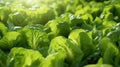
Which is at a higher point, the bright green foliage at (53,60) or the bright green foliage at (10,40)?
the bright green foliage at (53,60)

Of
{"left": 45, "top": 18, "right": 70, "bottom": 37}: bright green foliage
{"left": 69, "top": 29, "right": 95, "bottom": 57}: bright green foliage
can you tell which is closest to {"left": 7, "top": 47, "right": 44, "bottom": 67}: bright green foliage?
{"left": 69, "top": 29, "right": 95, "bottom": 57}: bright green foliage

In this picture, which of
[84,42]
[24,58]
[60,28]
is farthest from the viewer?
[60,28]

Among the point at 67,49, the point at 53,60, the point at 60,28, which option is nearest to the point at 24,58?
the point at 53,60

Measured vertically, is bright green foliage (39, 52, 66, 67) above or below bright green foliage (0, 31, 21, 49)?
above

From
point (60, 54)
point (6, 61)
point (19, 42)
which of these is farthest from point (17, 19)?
point (60, 54)

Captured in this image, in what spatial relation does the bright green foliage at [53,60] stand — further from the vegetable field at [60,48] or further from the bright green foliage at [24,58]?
the bright green foliage at [24,58]

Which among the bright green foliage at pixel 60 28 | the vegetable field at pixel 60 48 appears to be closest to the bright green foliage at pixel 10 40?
the vegetable field at pixel 60 48

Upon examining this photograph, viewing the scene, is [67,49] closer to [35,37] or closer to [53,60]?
[53,60]

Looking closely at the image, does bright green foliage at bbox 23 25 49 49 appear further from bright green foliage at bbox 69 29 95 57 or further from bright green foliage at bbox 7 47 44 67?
bright green foliage at bbox 7 47 44 67
